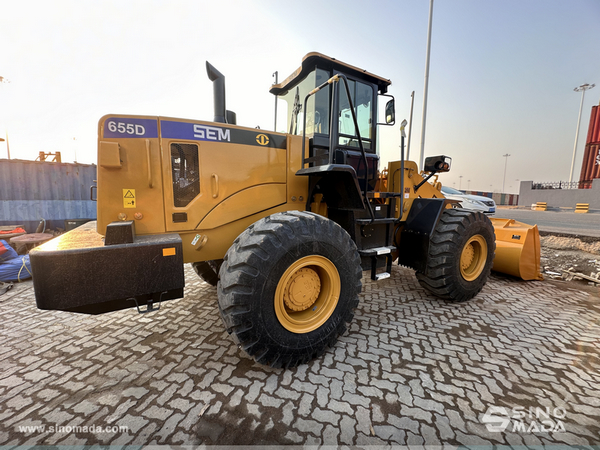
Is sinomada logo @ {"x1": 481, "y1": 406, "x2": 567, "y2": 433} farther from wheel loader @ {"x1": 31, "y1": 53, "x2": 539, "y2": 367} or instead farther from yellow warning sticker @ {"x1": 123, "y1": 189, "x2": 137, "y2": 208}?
yellow warning sticker @ {"x1": 123, "y1": 189, "x2": 137, "y2": 208}

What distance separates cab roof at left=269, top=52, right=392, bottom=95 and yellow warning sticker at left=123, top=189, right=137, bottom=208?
8.39ft

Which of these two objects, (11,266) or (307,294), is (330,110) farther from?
(11,266)

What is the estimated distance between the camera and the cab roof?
11.0 feet

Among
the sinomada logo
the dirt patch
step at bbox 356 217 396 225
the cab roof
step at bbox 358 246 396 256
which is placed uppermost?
the cab roof

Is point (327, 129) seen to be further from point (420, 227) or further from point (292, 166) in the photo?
point (420, 227)

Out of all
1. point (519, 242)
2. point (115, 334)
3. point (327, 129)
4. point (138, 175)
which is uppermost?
point (327, 129)

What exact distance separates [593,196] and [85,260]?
103 feet

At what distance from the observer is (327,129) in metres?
3.42

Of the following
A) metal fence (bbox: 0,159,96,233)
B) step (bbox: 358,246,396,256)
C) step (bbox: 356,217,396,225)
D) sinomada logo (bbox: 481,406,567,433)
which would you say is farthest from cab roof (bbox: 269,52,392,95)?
metal fence (bbox: 0,159,96,233)

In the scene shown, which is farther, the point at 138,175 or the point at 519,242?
the point at 519,242

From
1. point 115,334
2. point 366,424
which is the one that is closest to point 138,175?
point 115,334

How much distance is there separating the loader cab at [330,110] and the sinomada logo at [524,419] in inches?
102

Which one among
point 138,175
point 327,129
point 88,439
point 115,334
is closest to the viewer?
point 88,439

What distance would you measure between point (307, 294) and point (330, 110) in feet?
7.01
